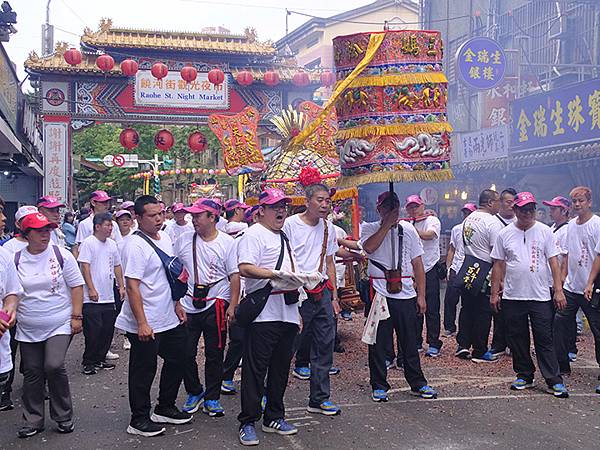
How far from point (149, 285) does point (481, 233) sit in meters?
4.03

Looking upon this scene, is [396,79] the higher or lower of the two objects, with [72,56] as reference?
lower

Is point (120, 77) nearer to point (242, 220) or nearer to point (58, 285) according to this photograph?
point (242, 220)

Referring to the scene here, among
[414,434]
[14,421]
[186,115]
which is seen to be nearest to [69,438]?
[14,421]

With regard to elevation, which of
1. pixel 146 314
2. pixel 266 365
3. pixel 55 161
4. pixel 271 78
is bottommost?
pixel 266 365

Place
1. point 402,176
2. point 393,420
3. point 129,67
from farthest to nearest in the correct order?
point 129,67 → point 402,176 → point 393,420

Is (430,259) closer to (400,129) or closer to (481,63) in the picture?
(400,129)

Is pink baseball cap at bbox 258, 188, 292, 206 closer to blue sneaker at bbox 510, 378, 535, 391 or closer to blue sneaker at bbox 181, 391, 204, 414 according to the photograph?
blue sneaker at bbox 181, 391, 204, 414

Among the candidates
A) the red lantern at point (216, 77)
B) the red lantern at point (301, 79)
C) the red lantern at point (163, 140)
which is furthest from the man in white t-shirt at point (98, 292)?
the red lantern at point (301, 79)

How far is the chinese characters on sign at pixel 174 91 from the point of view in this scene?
2184 cm

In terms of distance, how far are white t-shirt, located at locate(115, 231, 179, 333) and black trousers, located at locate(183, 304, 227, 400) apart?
49 cm

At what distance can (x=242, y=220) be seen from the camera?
987cm

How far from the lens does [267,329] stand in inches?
208

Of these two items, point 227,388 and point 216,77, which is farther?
point 216,77

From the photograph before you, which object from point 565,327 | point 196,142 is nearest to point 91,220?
point 565,327
